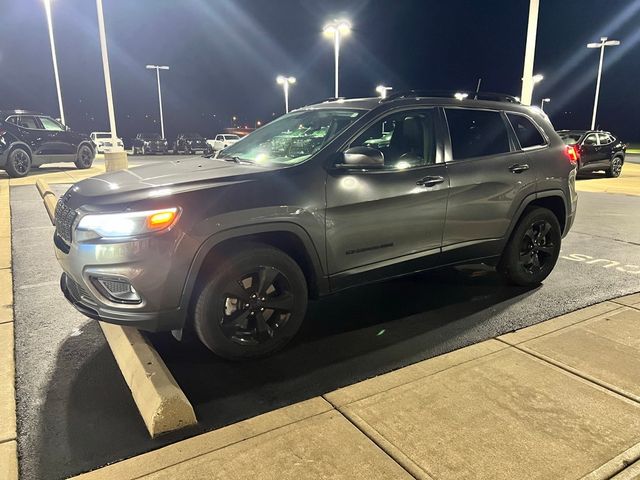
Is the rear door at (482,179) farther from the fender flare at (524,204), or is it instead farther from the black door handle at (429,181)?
the black door handle at (429,181)

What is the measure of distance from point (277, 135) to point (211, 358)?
2061mm

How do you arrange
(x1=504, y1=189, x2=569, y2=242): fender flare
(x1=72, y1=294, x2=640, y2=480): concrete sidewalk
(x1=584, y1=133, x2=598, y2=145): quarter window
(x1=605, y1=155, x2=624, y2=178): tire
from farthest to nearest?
(x1=605, y1=155, x2=624, y2=178): tire, (x1=584, y1=133, x2=598, y2=145): quarter window, (x1=504, y1=189, x2=569, y2=242): fender flare, (x1=72, y1=294, x2=640, y2=480): concrete sidewalk

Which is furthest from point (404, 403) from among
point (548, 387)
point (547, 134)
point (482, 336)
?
point (547, 134)

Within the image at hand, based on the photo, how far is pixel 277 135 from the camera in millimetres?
4551

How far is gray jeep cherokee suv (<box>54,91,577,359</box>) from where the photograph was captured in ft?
10.2

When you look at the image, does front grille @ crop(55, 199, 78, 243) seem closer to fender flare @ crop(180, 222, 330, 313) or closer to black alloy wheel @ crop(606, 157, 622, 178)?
fender flare @ crop(180, 222, 330, 313)

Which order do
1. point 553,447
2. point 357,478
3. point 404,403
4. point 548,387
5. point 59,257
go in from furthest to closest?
1. point 59,257
2. point 548,387
3. point 404,403
4. point 553,447
5. point 357,478

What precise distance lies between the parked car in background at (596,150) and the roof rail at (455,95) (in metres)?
11.6

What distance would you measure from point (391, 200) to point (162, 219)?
1732 millimetres

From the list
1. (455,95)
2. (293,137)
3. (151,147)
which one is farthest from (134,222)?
(151,147)

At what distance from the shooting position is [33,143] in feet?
48.0

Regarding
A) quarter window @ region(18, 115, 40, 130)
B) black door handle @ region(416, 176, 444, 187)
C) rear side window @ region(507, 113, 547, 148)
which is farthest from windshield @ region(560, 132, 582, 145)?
Answer: quarter window @ region(18, 115, 40, 130)

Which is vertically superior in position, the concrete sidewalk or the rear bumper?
the rear bumper

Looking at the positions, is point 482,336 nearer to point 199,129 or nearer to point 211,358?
point 211,358
